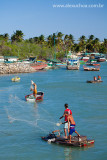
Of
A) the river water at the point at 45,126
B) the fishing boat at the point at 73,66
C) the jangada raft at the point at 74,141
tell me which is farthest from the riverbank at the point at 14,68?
the jangada raft at the point at 74,141

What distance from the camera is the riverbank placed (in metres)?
100

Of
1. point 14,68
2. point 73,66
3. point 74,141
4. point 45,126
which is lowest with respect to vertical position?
point 73,66

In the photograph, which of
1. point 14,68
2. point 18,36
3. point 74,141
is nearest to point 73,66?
point 14,68

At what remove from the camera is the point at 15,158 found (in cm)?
2128

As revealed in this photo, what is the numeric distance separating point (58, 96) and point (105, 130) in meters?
22.6

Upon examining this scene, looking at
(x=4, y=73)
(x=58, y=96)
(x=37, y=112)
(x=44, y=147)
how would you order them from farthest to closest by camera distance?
(x=4, y=73) → (x=58, y=96) → (x=37, y=112) → (x=44, y=147)

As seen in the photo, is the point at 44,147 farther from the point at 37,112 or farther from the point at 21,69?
the point at 21,69

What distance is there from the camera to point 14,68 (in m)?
103

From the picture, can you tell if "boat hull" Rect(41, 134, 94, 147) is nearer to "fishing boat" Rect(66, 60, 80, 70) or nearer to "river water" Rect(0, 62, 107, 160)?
"river water" Rect(0, 62, 107, 160)

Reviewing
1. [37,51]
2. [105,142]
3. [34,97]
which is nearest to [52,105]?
[34,97]

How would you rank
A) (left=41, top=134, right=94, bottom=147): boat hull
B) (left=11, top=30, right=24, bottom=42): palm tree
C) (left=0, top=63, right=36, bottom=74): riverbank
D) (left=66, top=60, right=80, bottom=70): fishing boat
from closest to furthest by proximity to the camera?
1. (left=41, top=134, right=94, bottom=147): boat hull
2. (left=0, top=63, right=36, bottom=74): riverbank
3. (left=66, top=60, right=80, bottom=70): fishing boat
4. (left=11, top=30, right=24, bottom=42): palm tree

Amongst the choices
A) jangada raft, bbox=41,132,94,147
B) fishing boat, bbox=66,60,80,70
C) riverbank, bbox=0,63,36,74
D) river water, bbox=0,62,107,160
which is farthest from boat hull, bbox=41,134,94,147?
fishing boat, bbox=66,60,80,70

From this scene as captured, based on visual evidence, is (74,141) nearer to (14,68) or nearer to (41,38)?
(14,68)

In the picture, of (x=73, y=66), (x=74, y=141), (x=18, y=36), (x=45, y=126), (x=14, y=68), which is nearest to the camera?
(x=74, y=141)
